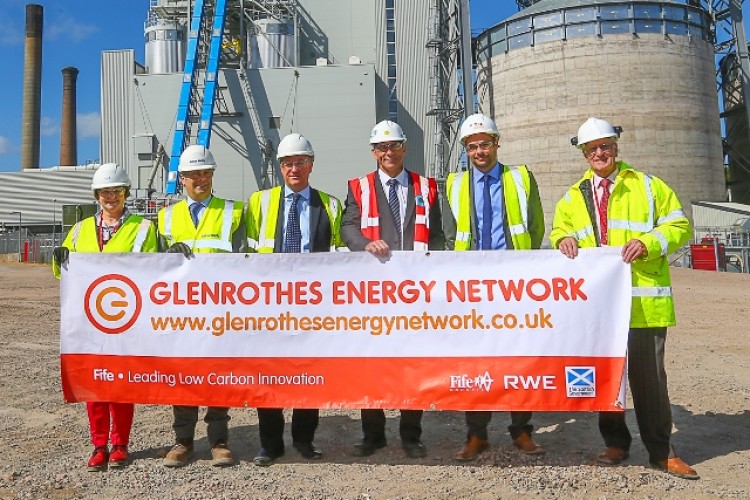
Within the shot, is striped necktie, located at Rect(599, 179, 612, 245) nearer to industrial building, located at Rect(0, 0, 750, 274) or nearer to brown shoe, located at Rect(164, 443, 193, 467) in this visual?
brown shoe, located at Rect(164, 443, 193, 467)

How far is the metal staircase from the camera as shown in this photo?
30.4m

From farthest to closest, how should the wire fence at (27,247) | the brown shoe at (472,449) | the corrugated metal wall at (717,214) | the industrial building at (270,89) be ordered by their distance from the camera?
the industrial building at (270,89) → the wire fence at (27,247) → the corrugated metal wall at (717,214) → the brown shoe at (472,449)

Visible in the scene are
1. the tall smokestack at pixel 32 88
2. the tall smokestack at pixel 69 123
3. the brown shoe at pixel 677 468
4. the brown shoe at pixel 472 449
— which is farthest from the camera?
the tall smokestack at pixel 69 123

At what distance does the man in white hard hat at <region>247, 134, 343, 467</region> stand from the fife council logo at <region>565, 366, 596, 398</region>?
1.81 meters

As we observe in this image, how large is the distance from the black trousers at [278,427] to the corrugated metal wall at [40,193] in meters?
37.7

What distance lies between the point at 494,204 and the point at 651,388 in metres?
1.60

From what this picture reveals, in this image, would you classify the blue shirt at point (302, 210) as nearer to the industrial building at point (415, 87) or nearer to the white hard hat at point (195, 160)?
the white hard hat at point (195, 160)

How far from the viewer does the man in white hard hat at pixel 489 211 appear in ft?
14.0

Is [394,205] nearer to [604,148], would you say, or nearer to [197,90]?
[604,148]

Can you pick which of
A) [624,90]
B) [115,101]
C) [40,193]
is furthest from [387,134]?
[40,193]

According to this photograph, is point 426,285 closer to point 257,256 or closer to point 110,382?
point 257,256

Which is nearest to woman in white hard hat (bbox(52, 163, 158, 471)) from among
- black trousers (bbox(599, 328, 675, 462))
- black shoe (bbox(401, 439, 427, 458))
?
black shoe (bbox(401, 439, 427, 458))

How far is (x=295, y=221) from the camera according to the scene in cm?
449

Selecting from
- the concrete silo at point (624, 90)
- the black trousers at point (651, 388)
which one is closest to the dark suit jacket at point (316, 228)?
the black trousers at point (651, 388)
